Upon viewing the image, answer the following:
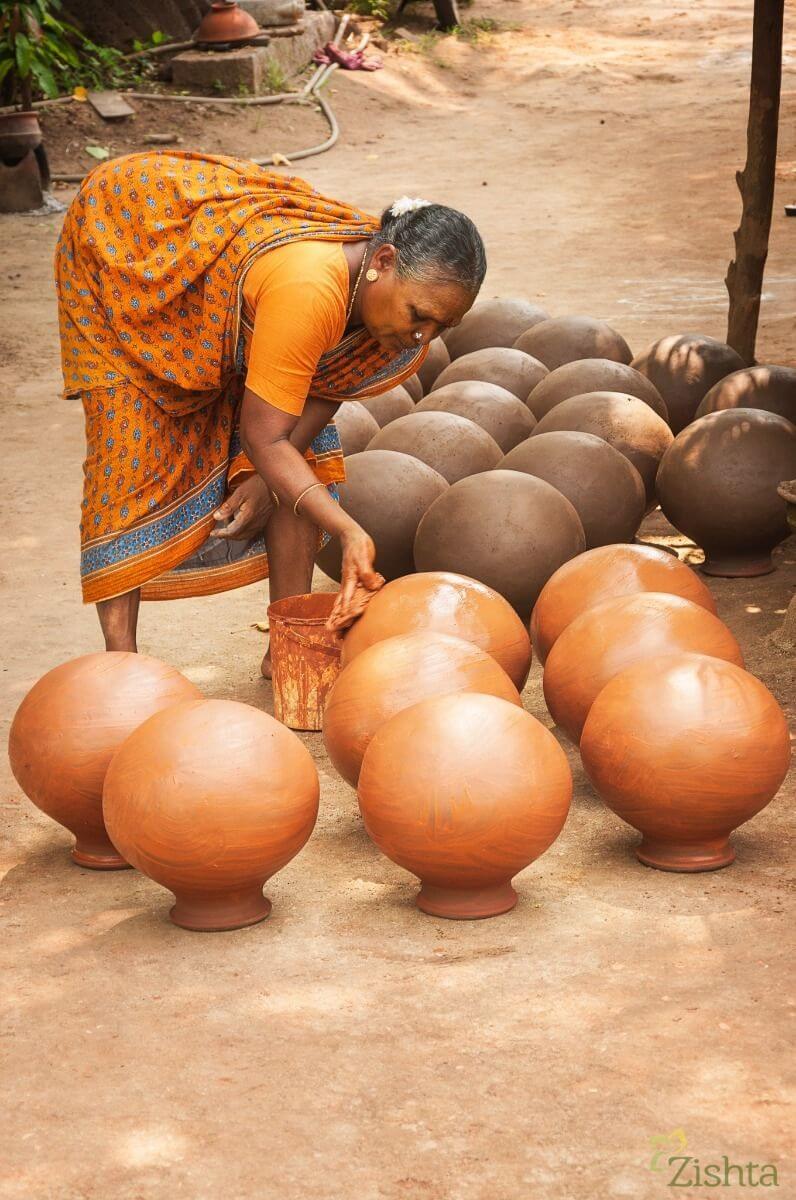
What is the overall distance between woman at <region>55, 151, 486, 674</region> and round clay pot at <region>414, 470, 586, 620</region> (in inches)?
24.6

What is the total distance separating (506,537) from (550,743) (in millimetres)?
1834

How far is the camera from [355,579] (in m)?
4.23

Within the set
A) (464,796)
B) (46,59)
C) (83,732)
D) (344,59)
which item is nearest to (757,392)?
(464,796)

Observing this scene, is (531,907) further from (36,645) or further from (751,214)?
(751,214)

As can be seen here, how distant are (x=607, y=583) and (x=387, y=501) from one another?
1.41 m

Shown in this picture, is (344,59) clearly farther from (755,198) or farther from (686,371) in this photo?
(686,371)

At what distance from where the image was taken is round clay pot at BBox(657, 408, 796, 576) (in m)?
5.89

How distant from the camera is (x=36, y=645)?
5.49m

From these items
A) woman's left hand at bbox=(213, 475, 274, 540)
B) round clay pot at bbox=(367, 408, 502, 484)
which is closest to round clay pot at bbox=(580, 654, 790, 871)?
woman's left hand at bbox=(213, 475, 274, 540)

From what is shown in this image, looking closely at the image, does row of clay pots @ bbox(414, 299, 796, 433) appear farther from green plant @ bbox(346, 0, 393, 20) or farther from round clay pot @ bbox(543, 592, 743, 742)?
green plant @ bbox(346, 0, 393, 20)

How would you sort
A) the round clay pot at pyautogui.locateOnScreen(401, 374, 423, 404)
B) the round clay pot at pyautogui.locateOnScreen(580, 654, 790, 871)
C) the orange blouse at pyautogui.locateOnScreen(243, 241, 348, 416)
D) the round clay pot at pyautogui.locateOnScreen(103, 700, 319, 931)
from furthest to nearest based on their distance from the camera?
the round clay pot at pyautogui.locateOnScreen(401, 374, 423, 404), the orange blouse at pyautogui.locateOnScreen(243, 241, 348, 416), the round clay pot at pyautogui.locateOnScreen(580, 654, 790, 871), the round clay pot at pyautogui.locateOnScreen(103, 700, 319, 931)

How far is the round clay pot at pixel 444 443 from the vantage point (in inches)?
237

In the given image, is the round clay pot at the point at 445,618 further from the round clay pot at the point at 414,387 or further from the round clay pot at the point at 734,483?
the round clay pot at the point at 414,387

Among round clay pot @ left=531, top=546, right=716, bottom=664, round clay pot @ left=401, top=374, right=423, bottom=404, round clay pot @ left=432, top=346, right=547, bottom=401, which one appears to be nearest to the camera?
round clay pot @ left=531, top=546, right=716, bottom=664
